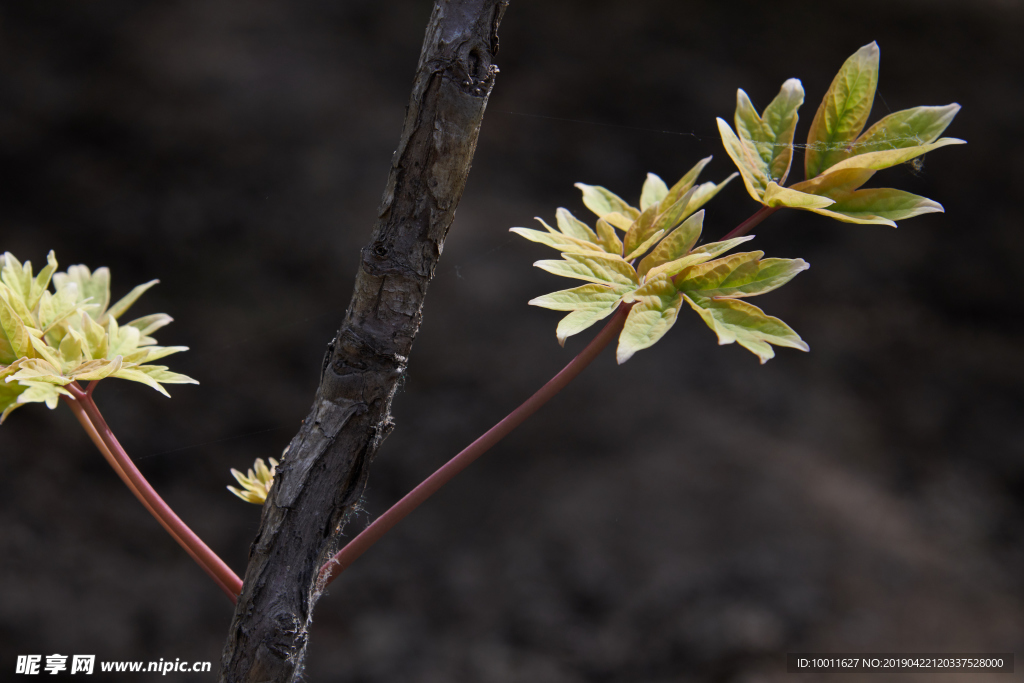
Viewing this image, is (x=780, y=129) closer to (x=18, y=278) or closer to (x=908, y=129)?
(x=908, y=129)

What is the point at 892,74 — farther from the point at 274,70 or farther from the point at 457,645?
the point at 457,645

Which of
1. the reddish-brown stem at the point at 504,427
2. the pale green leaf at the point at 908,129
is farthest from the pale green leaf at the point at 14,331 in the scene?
the pale green leaf at the point at 908,129

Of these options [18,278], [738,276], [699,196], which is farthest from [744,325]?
[18,278]

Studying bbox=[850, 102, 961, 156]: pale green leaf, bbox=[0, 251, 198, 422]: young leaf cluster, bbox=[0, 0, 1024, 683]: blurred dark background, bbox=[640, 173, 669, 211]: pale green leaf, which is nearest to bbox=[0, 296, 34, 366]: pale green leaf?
bbox=[0, 251, 198, 422]: young leaf cluster

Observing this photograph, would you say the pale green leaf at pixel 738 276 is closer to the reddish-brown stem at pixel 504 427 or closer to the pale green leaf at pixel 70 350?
the reddish-brown stem at pixel 504 427

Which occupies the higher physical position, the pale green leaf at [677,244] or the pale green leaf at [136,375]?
the pale green leaf at [677,244]

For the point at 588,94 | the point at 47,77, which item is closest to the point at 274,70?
the point at 47,77
